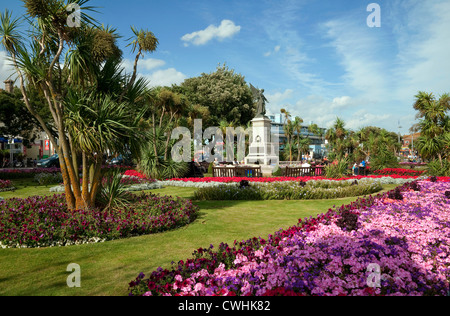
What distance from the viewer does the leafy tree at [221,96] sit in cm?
4247

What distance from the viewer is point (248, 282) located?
135 inches

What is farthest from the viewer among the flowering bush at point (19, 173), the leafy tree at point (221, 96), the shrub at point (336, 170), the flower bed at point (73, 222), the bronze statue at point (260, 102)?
the leafy tree at point (221, 96)

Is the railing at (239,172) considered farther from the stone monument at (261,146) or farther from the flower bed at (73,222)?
the flower bed at (73,222)

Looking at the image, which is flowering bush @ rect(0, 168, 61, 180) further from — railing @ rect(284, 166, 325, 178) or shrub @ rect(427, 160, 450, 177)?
shrub @ rect(427, 160, 450, 177)

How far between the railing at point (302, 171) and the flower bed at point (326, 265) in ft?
37.6

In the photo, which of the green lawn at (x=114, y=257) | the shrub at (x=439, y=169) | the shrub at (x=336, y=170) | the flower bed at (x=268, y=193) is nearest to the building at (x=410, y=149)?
the shrub at (x=439, y=169)

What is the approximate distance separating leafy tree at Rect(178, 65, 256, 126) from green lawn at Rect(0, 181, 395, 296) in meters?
35.3

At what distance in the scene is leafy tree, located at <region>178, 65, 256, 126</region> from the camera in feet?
139

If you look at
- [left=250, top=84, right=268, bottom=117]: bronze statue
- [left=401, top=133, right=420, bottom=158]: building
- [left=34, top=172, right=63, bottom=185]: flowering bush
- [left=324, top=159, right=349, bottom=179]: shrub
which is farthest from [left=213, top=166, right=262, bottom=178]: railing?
[left=401, top=133, right=420, bottom=158]: building

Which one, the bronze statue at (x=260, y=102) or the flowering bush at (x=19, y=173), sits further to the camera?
the bronze statue at (x=260, y=102)

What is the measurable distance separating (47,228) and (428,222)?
7276 millimetres
